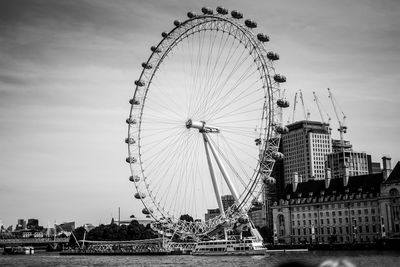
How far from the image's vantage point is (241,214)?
75875 millimetres

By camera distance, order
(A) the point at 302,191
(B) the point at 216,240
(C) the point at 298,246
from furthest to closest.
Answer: (A) the point at 302,191 < (C) the point at 298,246 < (B) the point at 216,240

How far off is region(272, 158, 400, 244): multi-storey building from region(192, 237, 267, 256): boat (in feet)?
106

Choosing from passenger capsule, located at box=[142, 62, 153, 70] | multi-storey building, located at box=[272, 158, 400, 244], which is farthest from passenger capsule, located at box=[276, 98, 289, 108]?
multi-storey building, located at box=[272, 158, 400, 244]

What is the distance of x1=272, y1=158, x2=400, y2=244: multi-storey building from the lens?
363 ft

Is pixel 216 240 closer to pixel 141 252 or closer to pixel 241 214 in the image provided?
pixel 241 214

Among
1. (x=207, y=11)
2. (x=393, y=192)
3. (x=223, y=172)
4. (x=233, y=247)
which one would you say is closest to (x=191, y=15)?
(x=207, y=11)

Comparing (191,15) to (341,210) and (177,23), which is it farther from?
(341,210)

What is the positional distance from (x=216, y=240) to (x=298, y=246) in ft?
75.7

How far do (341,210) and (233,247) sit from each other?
128 ft

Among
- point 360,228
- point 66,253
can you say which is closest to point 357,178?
point 360,228

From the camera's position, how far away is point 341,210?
11981 cm

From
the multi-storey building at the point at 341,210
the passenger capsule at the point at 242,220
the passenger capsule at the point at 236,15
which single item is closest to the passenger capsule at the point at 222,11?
the passenger capsule at the point at 236,15

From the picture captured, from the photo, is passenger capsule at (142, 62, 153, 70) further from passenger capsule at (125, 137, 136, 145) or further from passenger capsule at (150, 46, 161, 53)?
passenger capsule at (125, 137, 136, 145)

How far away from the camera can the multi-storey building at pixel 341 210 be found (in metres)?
111
